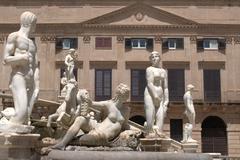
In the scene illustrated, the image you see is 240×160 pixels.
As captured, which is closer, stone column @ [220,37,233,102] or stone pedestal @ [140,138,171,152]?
stone pedestal @ [140,138,171,152]

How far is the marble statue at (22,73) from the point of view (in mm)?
7664

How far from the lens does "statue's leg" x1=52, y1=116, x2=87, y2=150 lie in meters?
7.38

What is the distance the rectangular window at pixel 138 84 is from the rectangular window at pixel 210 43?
5.41 m

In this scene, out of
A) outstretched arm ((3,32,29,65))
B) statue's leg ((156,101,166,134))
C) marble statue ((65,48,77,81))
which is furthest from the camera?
marble statue ((65,48,77,81))

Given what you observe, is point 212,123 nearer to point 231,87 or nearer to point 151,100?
point 231,87

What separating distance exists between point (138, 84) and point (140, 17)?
555 centimetres

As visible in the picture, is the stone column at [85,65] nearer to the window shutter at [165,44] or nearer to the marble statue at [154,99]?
the window shutter at [165,44]

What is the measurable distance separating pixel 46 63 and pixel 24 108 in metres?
29.8

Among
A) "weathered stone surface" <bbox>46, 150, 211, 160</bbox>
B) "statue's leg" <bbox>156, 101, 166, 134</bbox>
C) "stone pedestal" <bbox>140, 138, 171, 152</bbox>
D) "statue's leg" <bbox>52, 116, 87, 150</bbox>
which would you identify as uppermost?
"statue's leg" <bbox>156, 101, 166, 134</bbox>

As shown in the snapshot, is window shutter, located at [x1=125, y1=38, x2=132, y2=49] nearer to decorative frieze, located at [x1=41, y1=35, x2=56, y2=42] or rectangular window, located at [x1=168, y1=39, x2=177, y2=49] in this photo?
rectangular window, located at [x1=168, y1=39, x2=177, y2=49]

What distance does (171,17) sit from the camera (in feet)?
122

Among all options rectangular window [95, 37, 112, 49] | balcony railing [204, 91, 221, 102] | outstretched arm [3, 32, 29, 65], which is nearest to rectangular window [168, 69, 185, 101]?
balcony railing [204, 91, 221, 102]

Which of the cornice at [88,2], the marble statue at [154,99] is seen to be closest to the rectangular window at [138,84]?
the cornice at [88,2]

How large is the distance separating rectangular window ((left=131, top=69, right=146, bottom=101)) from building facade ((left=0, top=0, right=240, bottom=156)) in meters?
0.08
